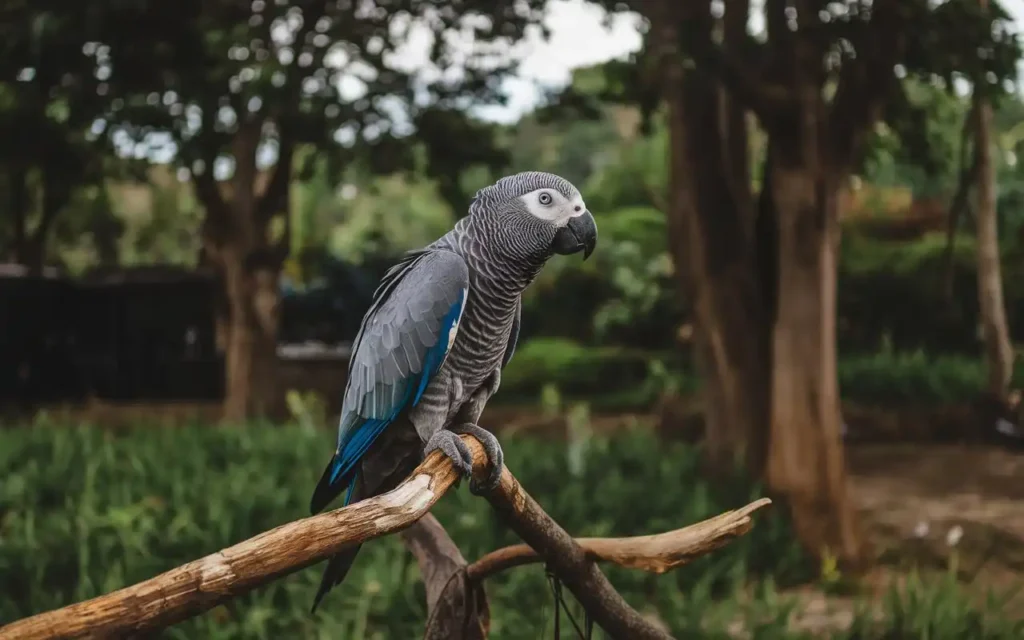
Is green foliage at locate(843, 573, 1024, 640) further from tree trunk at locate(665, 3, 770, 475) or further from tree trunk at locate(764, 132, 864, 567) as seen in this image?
tree trunk at locate(665, 3, 770, 475)

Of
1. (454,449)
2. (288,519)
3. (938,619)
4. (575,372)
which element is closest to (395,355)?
(454,449)

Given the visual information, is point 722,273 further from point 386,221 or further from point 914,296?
point 386,221

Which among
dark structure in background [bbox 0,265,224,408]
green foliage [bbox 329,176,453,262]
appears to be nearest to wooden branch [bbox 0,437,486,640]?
green foliage [bbox 329,176,453,262]

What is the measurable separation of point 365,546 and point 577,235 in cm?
168

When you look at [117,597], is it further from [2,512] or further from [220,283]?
[220,283]

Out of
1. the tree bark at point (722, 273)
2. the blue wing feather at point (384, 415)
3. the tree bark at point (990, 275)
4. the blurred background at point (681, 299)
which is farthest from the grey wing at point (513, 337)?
the tree bark at point (990, 275)

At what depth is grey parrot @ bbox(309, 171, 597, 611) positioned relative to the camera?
96cm

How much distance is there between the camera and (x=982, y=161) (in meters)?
2.80

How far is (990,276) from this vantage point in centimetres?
274

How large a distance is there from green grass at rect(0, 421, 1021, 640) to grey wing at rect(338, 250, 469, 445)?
658 millimetres

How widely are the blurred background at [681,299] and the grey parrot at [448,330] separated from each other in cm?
99

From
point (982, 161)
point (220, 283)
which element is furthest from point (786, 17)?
point (220, 283)

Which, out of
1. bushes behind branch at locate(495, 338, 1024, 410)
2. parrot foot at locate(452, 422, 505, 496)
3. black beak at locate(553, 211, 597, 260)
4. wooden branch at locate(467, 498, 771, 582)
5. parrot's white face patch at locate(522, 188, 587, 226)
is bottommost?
bushes behind branch at locate(495, 338, 1024, 410)

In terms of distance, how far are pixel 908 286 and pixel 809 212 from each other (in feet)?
4.55
